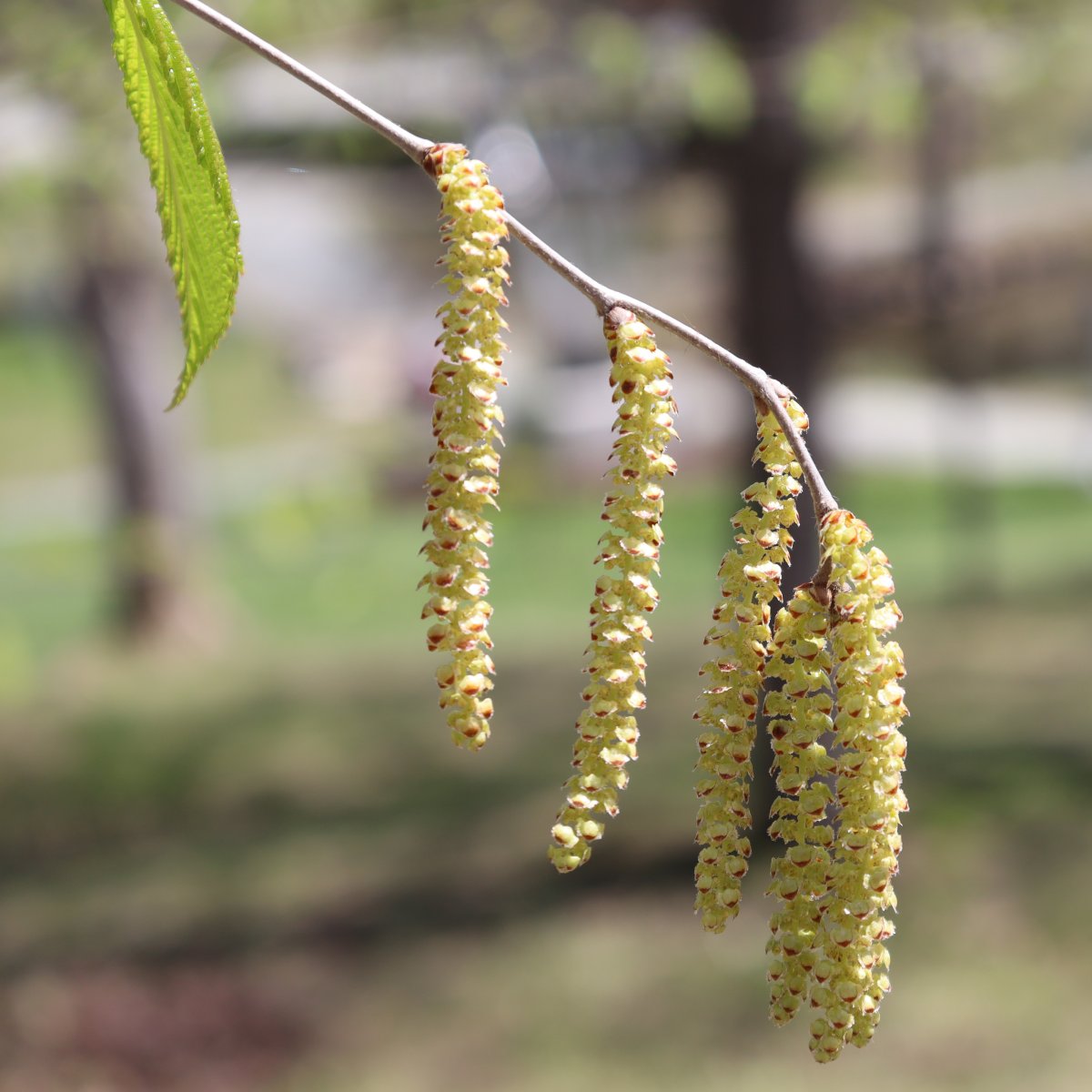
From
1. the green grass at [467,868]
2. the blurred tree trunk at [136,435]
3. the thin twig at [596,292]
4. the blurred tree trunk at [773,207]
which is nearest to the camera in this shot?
the thin twig at [596,292]

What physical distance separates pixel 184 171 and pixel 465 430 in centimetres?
19

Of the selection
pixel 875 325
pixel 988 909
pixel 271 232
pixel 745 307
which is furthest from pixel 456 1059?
pixel 271 232

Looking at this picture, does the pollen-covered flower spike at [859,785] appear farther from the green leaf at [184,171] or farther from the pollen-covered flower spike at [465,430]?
the green leaf at [184,171]

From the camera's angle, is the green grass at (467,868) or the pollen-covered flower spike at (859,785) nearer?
the pollen-covered flower spike at (859,785)

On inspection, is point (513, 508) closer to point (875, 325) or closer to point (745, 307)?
point (875, 325)

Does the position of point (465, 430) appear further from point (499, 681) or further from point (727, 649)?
point (499, 681)

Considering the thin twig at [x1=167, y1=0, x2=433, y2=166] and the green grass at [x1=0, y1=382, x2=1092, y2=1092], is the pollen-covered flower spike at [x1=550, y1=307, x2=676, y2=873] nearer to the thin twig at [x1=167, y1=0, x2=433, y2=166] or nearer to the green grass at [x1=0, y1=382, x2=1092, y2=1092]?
the thin twig at [x1=167, y1=0, x2=433, y2=166]

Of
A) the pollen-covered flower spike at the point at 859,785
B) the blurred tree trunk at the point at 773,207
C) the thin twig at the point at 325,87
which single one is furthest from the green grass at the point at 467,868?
the thin twig at the point at 325,87

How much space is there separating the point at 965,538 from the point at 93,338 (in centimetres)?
521

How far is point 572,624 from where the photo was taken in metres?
8.62

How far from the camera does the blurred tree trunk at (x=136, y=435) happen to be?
298 inches

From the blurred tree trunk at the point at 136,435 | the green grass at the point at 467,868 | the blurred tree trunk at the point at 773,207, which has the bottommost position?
the green grass at the point at 467,868

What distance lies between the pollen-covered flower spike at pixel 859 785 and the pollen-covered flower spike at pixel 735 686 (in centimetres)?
3

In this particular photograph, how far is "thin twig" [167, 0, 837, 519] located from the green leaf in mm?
50
